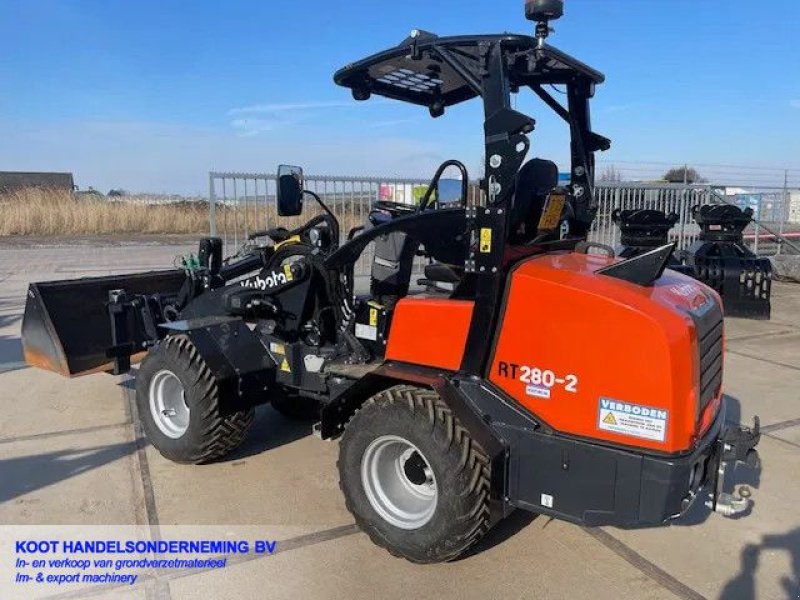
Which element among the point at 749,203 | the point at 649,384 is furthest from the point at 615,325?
the point at 749,203

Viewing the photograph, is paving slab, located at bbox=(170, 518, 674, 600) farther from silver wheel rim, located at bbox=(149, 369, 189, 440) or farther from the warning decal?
silver wheel rim, located at bbox=(149, 369, 189, 440)

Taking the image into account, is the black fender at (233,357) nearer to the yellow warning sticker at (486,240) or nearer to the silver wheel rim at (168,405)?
the silver wheel rim at (168,405)

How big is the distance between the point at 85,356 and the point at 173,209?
25.4 meters

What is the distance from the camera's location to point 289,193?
12.7ft

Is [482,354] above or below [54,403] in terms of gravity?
above

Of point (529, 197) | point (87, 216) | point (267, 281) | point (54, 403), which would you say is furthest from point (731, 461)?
point (87, 216)

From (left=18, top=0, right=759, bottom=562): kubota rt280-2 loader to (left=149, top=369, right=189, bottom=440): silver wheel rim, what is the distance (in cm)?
1

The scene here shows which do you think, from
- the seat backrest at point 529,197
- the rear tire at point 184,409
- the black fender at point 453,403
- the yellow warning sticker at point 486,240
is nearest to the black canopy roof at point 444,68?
the seat backrest at point 529,197

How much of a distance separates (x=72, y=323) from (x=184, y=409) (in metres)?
1.33

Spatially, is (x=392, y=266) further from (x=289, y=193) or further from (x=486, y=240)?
(x=486, y=240)

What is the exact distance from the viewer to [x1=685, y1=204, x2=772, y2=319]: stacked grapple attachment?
Result: 9125 mm

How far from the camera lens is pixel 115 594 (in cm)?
296

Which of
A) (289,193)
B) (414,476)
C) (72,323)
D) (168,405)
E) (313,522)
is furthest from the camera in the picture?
(72,323)

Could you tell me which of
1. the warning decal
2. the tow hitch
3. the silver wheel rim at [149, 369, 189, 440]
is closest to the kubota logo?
the silver wheel rim at [149, 369, 189, 440]
